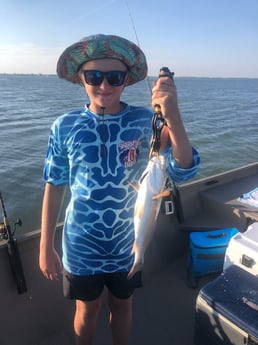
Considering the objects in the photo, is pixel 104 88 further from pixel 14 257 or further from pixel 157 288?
pixel 157 288

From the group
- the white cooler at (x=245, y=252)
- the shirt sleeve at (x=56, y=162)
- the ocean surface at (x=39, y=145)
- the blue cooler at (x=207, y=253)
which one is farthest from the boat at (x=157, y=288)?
the ocean surface at (x=39, y=145)

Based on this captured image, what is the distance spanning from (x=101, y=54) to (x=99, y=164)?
643mm

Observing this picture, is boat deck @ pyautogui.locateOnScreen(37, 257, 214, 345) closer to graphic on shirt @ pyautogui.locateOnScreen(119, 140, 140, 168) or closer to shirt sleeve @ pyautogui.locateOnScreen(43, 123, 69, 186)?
shirt sleeve @ pyautogui.locateOnScreen(43, 123, 69, 186)

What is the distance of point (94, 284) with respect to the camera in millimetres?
2197

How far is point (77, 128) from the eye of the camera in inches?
80.7

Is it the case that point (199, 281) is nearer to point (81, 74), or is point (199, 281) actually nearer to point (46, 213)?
point (46, 213)

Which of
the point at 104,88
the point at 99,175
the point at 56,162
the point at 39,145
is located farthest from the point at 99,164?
the point at 39,145

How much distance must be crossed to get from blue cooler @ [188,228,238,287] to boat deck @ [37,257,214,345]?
0.11 meters

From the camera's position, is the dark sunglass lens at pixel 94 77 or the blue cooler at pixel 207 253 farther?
the blue cooler at pixel 207 253

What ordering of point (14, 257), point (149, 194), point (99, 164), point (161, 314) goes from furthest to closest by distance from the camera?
1. point (161, 314)
2. point (14, 257)
3. point (99, 164)
4. point (149, 194)

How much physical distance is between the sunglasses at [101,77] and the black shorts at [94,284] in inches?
47.7

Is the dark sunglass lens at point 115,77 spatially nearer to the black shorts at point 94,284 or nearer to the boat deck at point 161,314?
the black shorts at point 94,284

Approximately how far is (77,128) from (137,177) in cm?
49

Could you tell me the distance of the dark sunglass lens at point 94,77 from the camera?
74.1 inches
